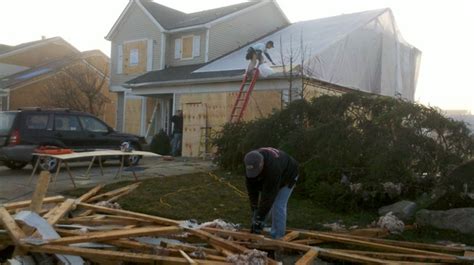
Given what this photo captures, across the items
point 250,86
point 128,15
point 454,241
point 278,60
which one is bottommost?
point 454,241

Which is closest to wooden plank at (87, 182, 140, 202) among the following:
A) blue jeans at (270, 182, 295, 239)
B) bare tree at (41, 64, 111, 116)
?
blue jeans at (270, 182, 295, 239)

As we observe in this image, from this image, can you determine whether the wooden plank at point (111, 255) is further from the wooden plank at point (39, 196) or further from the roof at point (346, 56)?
the roof at point (346, 56)

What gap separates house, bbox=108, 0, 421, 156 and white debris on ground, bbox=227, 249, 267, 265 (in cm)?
1029

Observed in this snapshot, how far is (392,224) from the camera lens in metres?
7.39

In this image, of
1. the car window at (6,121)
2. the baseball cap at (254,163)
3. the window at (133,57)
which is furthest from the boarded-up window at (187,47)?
the baseball cap at (254,163)

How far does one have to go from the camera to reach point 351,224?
790 centimetres

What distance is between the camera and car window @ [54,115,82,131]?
42.6 ft

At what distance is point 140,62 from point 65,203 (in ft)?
58.6

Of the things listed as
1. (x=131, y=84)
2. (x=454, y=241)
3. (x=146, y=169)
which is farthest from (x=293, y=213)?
(x=131, y=84)

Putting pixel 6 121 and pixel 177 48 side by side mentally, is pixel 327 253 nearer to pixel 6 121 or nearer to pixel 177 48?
pixel 6 121

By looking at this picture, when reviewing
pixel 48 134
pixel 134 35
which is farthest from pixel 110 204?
pixel 134 35

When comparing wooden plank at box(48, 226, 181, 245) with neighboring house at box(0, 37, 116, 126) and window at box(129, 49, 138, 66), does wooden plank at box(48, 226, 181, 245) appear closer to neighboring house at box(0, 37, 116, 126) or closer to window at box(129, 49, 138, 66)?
window at box(129, 49, 138, 66)

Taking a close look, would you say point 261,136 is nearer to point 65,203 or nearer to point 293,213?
point 293,213

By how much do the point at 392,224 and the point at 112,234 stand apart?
170 inches
